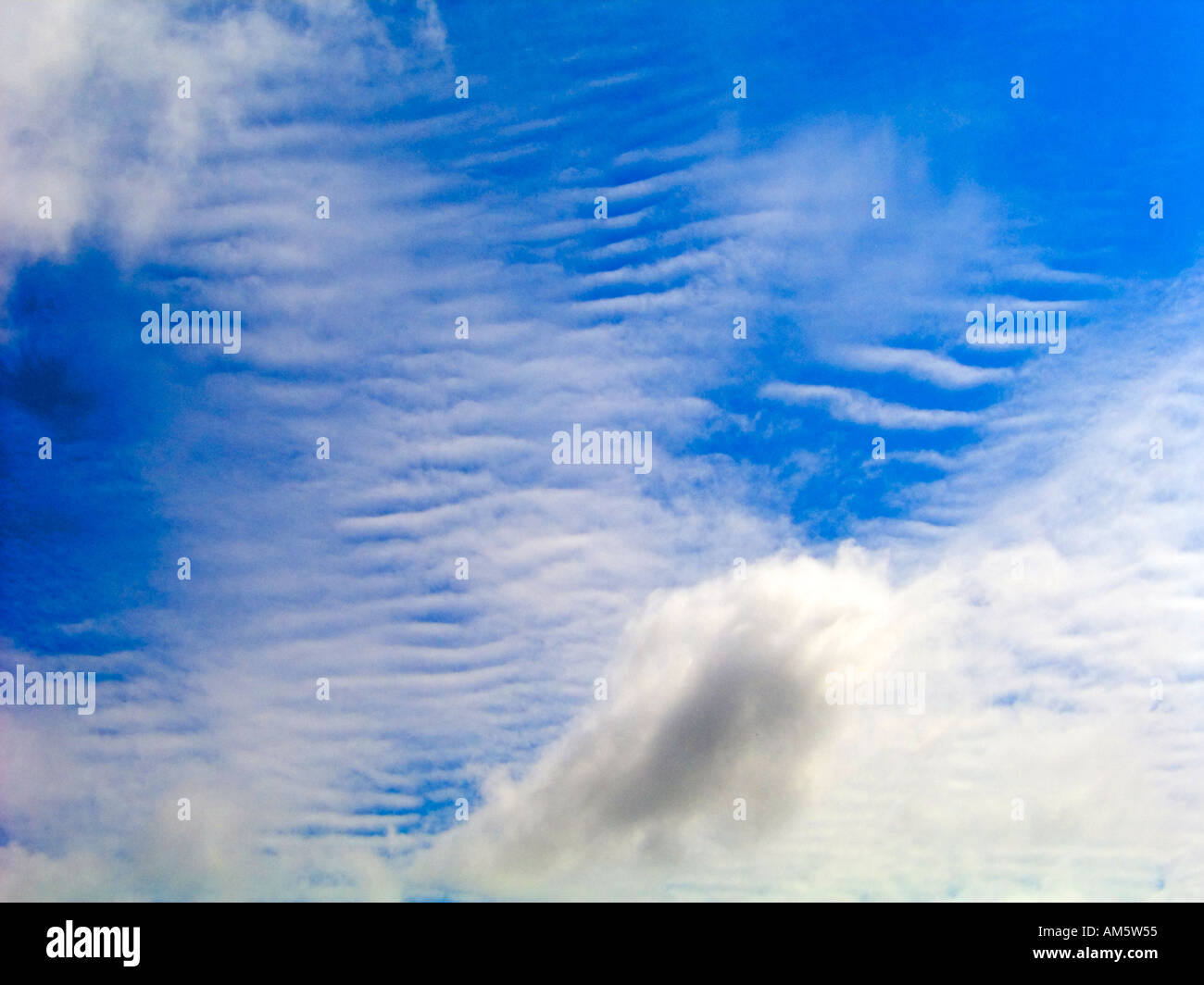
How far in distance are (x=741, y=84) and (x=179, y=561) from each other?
13110 mm

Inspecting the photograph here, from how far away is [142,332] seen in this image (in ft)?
51.9

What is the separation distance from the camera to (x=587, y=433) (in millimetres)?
15797

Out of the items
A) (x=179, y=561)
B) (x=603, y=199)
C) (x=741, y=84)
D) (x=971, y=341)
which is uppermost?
(x=741, y=84)
